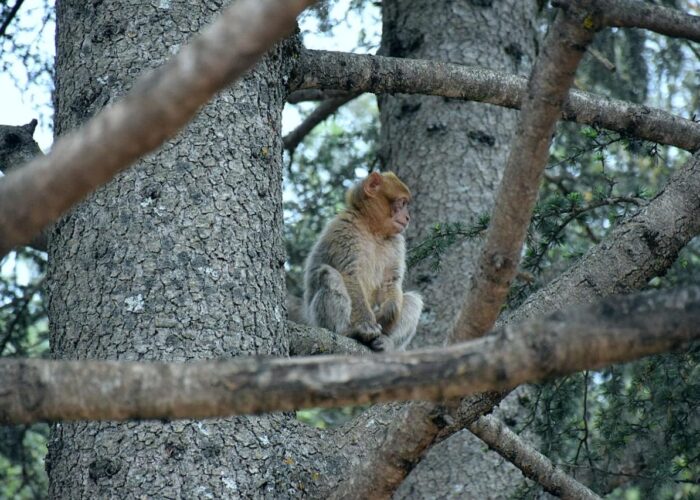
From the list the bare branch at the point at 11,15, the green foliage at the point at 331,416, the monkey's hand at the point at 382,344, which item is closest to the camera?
the bare branch at the point at 11,15

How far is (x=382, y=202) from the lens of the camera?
7918mm

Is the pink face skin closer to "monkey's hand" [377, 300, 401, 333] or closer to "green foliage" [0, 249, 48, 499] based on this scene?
"monkey's hand" [377, 300, 401, 333]

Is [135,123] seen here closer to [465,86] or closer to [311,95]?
[465,86]

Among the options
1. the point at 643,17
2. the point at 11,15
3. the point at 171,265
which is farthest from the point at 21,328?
the point at 643,17

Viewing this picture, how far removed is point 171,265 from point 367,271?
427 cm

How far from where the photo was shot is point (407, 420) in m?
3.14

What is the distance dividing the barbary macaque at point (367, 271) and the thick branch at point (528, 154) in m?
4.38

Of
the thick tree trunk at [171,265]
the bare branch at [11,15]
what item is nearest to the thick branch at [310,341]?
the thick tree trunk at [171,265]

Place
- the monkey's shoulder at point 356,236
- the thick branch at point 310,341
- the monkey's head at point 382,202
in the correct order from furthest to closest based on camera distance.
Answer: the monkey's shoulder at point 356,236, the monkey's head at point 382,202, the thick branch at point 310,341

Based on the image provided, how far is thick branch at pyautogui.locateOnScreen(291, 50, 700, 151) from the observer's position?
4.98 m

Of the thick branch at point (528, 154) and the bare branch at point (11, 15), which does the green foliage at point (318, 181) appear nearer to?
the bare branch at point (11, 15)

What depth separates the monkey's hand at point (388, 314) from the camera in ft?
26.2

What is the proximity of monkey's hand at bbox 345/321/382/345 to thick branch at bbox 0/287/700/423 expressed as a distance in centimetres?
504

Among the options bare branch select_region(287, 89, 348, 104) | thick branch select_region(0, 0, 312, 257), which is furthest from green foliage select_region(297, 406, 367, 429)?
thick branch select_region(0, 0, 312, 257)
